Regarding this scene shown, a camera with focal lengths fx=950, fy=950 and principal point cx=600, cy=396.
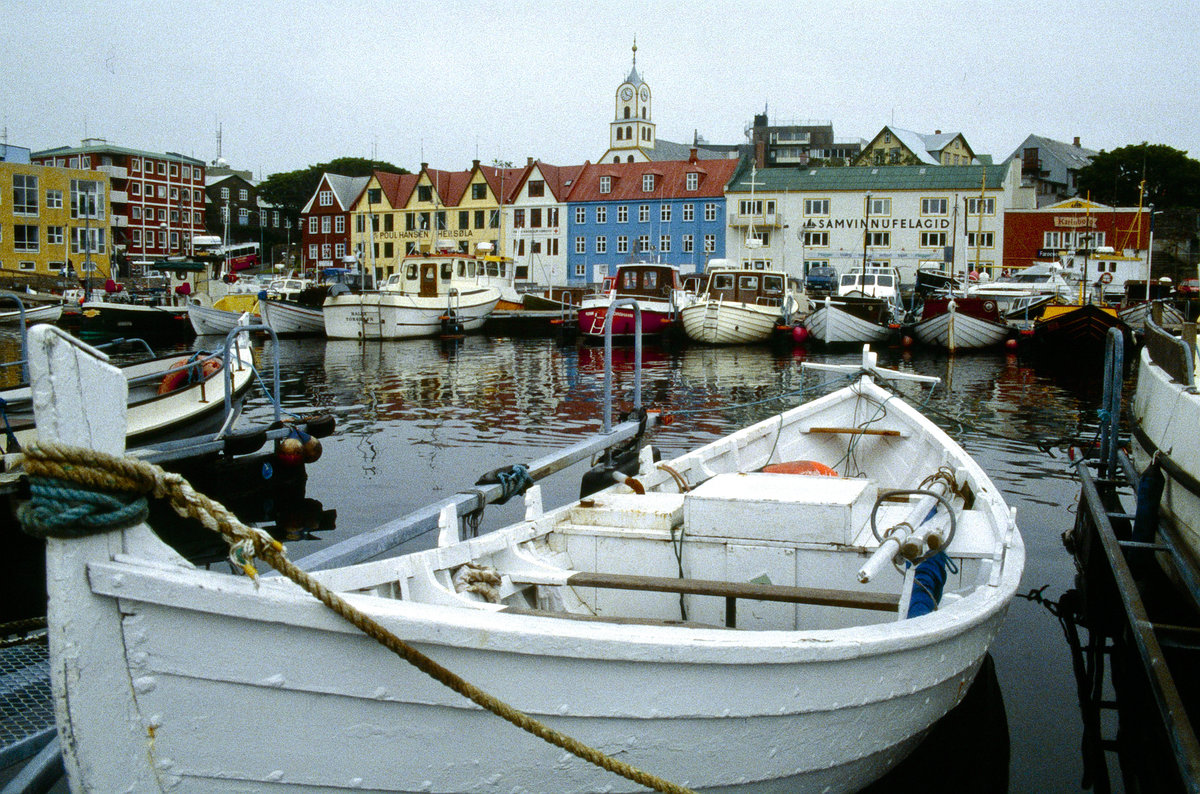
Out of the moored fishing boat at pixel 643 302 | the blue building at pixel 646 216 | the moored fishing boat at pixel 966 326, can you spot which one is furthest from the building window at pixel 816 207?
the moored fishing boat at pixel 966 326

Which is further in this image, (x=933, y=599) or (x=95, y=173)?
(x=95, y=173)

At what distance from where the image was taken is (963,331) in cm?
3412

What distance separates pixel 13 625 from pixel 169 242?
82.6m

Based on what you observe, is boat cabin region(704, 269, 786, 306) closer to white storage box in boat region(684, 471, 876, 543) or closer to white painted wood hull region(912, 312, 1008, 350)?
white painted wood hull region(912, 312, 1008, 350)

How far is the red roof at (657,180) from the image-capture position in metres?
62.5

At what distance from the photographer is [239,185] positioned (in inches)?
4026

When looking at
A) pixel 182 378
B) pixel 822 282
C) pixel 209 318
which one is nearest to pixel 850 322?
pixel 822 282

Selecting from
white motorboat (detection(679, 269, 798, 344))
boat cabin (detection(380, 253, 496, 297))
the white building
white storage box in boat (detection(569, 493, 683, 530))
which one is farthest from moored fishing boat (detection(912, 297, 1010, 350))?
white storage box in boat (detection(569, 493, 683, 530))

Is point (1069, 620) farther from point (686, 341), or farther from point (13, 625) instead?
point (686, 341)

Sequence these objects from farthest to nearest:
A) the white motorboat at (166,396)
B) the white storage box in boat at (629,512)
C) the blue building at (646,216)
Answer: the blue building at (646,216)
the white motorboat at (166,396)
the white storage box in boat at (629,512)

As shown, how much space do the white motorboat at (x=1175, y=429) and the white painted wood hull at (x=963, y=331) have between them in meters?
27.2

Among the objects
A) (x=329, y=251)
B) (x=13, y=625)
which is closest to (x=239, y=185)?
(x=329, y=251)

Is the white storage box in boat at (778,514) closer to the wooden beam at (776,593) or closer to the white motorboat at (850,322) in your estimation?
the wooden beam at (776,593)

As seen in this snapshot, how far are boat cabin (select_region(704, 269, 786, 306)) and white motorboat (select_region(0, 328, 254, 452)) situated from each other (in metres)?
26.8
